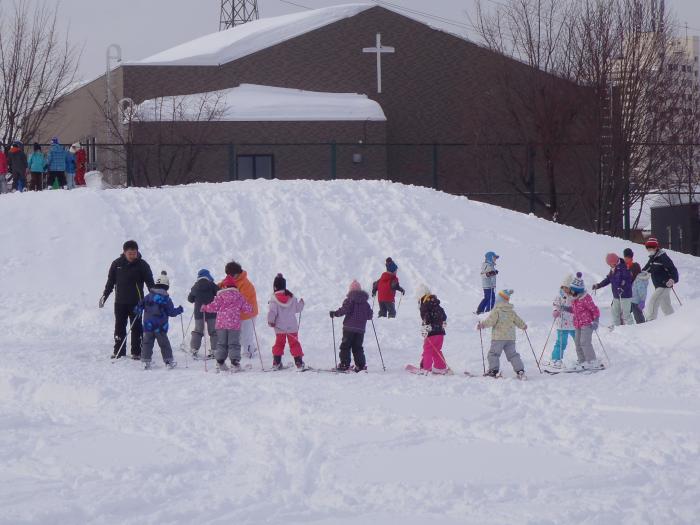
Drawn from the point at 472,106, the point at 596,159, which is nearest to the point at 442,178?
the point at 472,106

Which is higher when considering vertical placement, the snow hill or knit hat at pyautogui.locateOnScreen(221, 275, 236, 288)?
knit hat at pyautogui.locateOnScreen(221, 275, 236, 288)

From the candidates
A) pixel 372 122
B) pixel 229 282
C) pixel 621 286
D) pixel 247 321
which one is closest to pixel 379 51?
pixel 372 122

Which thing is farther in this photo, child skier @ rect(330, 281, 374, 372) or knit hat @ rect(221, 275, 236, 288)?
knit hat @ rect(221, 275, 236, 288)

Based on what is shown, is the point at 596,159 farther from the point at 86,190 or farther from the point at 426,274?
the point at 86,190

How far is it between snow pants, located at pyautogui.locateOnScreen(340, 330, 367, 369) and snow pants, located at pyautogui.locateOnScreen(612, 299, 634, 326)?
16.0 feet

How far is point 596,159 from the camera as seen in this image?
105 feet

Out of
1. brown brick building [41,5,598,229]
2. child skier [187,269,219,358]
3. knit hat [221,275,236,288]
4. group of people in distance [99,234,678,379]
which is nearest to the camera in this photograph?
group of people in distance [99,234,678,379]

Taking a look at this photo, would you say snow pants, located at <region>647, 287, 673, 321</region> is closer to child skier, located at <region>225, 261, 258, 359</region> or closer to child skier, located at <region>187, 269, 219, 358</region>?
child skier, located at <region>225, 261, 258, 359</region>

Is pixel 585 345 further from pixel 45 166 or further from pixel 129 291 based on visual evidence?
pixel 45 166

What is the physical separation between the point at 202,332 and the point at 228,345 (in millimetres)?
1281

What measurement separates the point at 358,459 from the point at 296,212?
16.5 metres

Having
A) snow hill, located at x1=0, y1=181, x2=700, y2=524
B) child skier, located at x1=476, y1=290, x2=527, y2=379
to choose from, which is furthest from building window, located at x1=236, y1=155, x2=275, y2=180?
child skier, located at x1=476, y1=290, x2=527, y2=379

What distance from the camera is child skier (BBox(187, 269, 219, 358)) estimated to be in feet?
45.9

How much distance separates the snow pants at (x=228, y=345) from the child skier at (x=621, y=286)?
5.79 m
